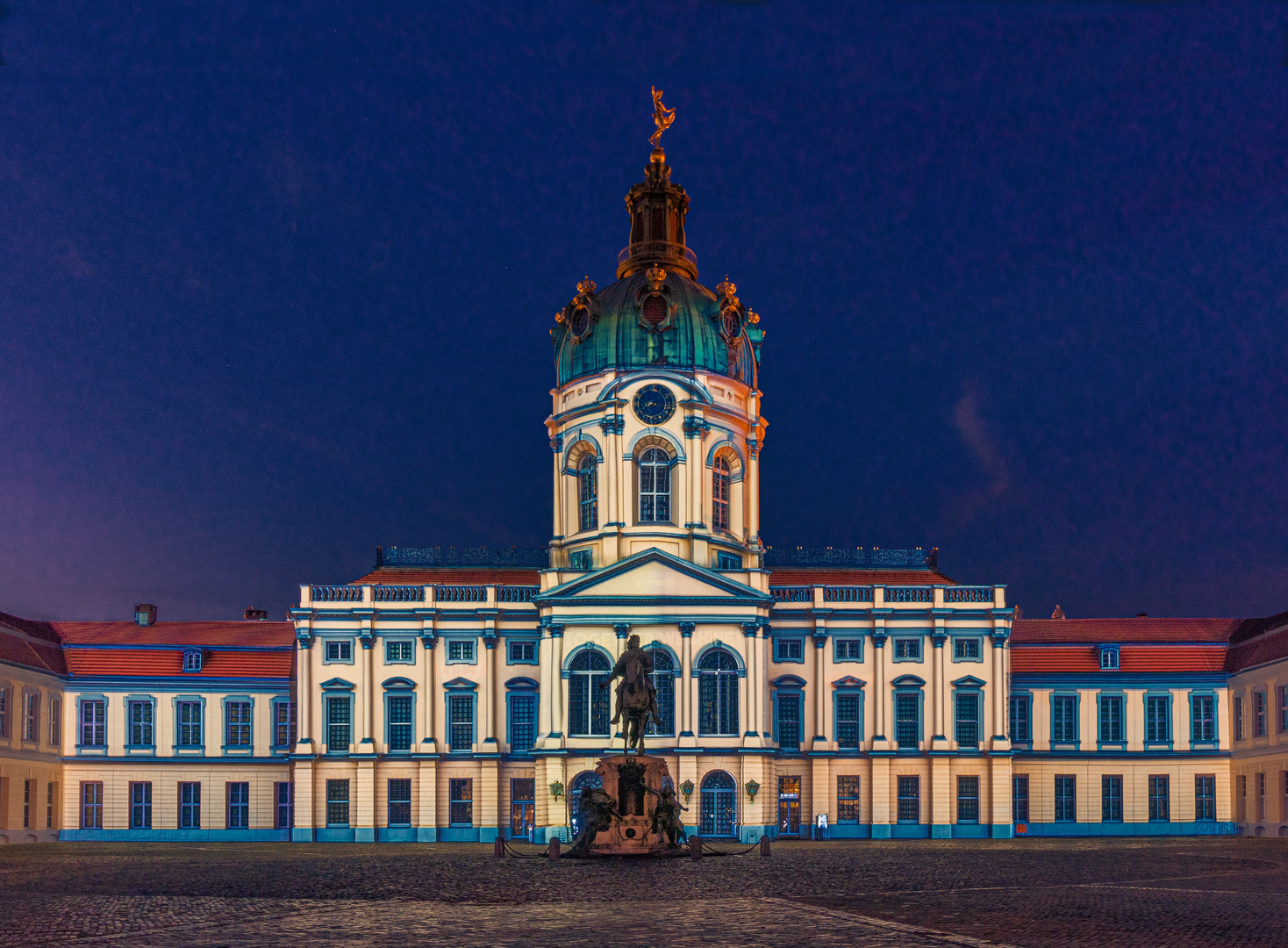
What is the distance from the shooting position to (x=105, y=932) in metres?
21.0

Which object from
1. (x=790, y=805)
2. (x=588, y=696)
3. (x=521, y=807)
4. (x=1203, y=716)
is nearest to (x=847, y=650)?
(x=790, y=805)

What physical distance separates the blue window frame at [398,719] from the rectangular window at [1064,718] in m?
29.8

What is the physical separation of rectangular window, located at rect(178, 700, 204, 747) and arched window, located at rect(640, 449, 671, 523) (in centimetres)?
2284

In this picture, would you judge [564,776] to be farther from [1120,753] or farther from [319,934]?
[319,934]

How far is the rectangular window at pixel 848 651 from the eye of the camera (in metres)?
63.9

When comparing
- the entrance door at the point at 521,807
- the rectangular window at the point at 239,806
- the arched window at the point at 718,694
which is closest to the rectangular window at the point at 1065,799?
the arched window at the point at 718,694

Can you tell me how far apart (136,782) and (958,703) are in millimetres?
37557

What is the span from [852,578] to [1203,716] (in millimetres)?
17506

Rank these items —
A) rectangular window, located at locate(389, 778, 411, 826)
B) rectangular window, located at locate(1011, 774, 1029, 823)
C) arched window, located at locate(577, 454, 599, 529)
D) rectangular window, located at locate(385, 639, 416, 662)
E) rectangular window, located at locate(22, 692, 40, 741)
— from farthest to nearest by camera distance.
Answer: arched window, located at locate(577, 454, 599, 529) < rectangular window, located at locate(1011, 774, 1029, 823) < rectangular window, located at locate(385, 639, 416, 662) < rectangular window, located at locate(389, 778, 411, 826) < rectangular window, located at locate(22, 692, 40, 741)

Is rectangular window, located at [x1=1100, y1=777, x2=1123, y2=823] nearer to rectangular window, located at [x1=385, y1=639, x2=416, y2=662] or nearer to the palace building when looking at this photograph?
the palace building

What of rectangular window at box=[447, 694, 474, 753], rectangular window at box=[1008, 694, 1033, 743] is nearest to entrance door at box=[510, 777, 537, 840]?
rectangular window at box=[447, 694, 474, 753]

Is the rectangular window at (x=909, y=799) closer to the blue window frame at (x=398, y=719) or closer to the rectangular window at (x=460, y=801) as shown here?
the rectangular window at (x=460, y=801)

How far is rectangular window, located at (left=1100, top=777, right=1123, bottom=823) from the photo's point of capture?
66.2m

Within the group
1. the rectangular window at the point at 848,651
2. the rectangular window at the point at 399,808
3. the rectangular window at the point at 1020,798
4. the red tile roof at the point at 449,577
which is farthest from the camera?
the red tile roof at the point at 449,577
